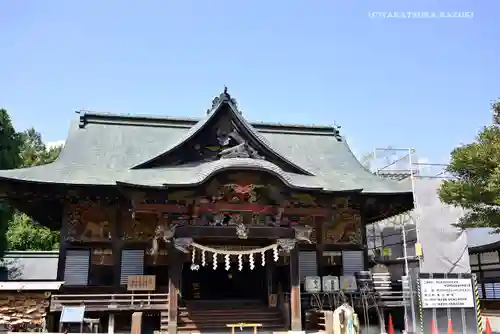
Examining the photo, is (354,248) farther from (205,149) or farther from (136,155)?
(136,155)

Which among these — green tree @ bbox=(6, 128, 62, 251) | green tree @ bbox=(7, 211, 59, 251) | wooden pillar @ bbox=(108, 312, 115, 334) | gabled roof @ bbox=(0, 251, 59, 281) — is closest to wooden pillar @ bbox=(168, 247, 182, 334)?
wooden pillar @ bbox=(108, 312, 115, 334)

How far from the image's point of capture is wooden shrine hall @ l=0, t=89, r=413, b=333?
14547mm

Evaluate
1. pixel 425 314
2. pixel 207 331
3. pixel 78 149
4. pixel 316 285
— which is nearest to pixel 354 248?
pixel 316 285

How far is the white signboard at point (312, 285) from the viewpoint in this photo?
15.8 meters

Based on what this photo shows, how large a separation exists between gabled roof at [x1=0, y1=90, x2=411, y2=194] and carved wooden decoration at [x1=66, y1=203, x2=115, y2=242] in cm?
129

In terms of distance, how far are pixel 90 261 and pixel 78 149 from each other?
532 centimetres

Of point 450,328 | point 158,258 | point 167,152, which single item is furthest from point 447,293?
point 167,152

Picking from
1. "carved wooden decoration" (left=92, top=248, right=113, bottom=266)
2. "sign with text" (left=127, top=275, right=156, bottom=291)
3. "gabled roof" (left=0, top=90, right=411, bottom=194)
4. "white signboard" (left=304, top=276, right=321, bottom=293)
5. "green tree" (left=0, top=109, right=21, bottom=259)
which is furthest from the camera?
"green tree" (left=0, top=109, right=21, bottom=259)

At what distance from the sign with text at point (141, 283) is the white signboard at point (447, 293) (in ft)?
29.7

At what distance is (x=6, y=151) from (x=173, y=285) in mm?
10898

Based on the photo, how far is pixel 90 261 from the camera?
52.5 ft

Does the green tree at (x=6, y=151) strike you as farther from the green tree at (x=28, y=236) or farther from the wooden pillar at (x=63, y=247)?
the green tree at (x=28, y=236)

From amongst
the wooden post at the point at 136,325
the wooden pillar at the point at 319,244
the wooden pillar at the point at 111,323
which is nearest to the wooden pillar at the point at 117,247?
the wooden pillar at the point at 111,323

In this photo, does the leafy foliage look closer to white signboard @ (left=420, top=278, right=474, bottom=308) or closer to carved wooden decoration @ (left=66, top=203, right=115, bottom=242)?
carved wooden decoration @ (left=66, top=203, right=115, bottom=242)
